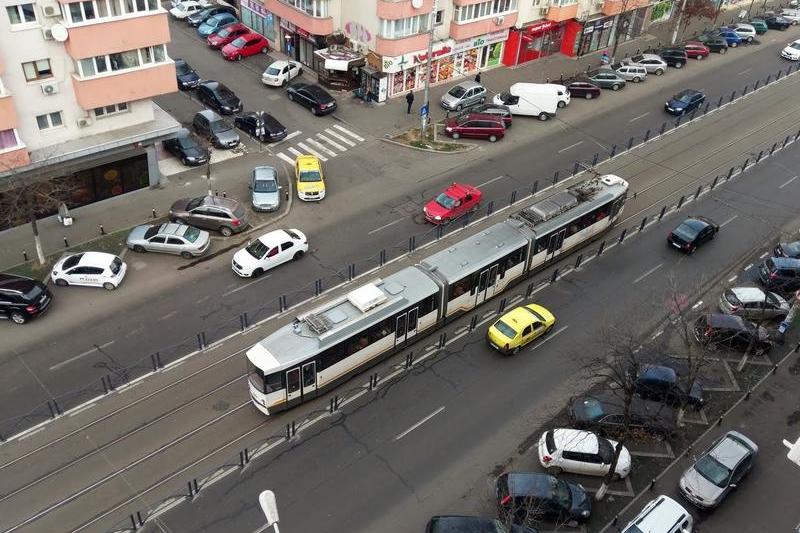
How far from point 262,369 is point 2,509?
11.8 m

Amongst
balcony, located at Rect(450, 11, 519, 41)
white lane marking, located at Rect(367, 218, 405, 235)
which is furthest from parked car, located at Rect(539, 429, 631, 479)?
balcony, located at Rect(450, 11, 519, 41)

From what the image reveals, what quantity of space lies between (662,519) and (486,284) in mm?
15172

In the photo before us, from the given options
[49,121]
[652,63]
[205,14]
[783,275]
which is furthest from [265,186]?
[652,63]

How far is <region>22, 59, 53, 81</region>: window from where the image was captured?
39.2m

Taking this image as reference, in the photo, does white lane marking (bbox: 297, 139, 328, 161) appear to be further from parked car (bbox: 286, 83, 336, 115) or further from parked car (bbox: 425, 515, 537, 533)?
parked car (bbox: 425, 515, 537, 533)

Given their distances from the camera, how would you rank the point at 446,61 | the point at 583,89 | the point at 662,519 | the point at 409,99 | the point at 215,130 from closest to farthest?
the point at 662,519 → the point at 215,130 → the point at 409,99 → the point at 446,61 → the point at 583,89

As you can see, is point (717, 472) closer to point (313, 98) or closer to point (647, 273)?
point (647, 273)

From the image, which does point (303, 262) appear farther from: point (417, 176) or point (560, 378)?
point (560, 378)

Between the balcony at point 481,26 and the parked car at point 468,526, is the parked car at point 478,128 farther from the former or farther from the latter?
the parked car at point 468,526

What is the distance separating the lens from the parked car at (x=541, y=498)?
90.9 feet

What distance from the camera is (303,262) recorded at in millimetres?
41938

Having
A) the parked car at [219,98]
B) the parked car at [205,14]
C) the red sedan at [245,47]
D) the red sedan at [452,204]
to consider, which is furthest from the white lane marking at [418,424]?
the parked car at [205,14]

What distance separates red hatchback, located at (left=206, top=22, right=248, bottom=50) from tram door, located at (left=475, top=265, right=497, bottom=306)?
43.0 m

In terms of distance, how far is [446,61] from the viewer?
63.1 metres
